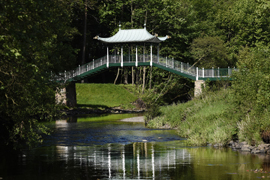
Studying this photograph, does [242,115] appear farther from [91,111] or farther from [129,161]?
[91,111]

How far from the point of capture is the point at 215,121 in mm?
27547

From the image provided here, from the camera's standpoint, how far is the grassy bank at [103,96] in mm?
59969

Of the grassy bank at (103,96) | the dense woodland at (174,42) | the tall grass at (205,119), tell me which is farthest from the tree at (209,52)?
the tall grass at (205,119)

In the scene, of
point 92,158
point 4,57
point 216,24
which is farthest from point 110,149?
point 216,24

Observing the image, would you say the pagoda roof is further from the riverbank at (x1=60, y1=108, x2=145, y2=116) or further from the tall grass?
the tall grass

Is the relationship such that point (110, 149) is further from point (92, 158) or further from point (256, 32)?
point (256, 32)

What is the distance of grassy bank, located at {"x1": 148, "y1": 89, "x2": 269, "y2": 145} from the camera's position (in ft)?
76.2

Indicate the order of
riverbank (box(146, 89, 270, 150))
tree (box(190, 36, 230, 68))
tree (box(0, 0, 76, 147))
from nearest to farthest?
1. tree (box(0, 0, 76, 147))
2. riverbank (box(146, 89, 270, 150))
3. tree (box(190, 36, 230, 68))

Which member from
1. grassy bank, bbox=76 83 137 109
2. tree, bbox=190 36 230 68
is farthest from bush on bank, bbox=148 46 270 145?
tree, bbox=190 36 230 68

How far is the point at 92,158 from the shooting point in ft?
69.9

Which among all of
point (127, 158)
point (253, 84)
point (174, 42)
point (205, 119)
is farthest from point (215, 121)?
point (174, 42)

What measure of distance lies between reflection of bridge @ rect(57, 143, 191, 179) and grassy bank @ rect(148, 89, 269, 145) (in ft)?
9.59

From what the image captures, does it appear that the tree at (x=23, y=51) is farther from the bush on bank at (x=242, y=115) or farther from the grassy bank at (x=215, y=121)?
the bush on bank at (x=242, y=115)

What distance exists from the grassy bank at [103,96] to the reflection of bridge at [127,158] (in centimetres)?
3352
